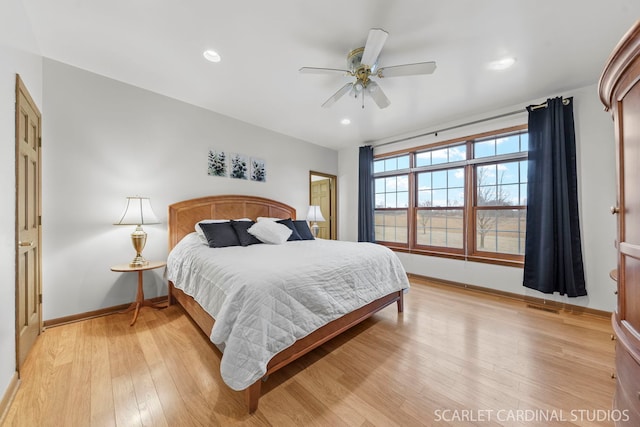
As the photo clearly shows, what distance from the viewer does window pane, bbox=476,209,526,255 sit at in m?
3.31

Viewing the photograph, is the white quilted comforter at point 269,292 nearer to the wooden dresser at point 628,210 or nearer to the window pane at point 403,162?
the wooden dresser at point 628,210

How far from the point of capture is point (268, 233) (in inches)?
121

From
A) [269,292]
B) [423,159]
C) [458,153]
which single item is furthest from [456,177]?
[269,292]

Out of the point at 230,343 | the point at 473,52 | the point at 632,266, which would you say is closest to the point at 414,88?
the point at 473,52

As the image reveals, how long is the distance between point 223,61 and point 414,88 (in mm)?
2130

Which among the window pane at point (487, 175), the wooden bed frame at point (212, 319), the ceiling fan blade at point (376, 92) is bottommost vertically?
the wooden bed frame at point (212, 319)

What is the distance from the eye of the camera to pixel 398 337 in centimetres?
220

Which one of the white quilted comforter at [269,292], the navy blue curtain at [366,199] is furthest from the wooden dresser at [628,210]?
the navy blue curtain at [366,199]

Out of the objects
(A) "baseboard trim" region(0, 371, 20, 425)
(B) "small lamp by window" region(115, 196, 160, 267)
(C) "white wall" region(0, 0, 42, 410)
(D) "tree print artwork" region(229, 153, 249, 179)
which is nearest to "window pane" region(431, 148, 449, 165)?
(D) "tree print artwork" region(229, 153, 249, 179)

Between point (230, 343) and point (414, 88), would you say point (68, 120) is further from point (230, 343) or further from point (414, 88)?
point (414, 88)

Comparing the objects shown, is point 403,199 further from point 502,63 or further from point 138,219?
point 138,219

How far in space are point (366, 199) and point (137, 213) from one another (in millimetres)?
3717

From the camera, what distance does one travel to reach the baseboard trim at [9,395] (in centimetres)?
132

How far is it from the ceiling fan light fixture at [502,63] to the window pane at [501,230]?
1.95m
